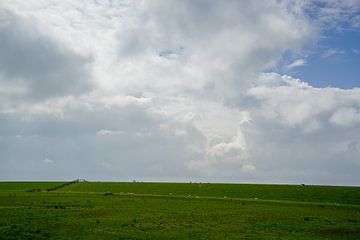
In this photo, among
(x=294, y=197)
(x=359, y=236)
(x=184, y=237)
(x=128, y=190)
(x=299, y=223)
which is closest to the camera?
(x=184, y=237)

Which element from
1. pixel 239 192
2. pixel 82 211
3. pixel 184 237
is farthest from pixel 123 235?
pixel 239 192

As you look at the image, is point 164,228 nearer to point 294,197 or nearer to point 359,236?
point 359,236

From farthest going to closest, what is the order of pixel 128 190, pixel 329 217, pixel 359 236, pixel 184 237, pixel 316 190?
pixel 128 190, pixel 316 190, pixel 329 217, pixel 359 236, pixel 184 237

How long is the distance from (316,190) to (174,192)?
28.5 meters

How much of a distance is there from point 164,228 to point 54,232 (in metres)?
8.84

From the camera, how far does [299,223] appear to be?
38.9 metres

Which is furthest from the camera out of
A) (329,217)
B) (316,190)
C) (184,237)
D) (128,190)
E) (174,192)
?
(128,190)

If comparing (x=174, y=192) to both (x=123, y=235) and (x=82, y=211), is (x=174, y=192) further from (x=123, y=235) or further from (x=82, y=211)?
(x=123, y=235)

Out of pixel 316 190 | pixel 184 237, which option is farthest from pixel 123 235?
pixel 316 190

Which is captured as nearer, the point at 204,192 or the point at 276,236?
the point at 276,236

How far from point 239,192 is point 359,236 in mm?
50669

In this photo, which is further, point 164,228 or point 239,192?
point 239,192

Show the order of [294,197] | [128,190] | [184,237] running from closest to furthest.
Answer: [184,237]
[294,197]
[128,190]

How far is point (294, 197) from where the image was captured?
73.8 metres
